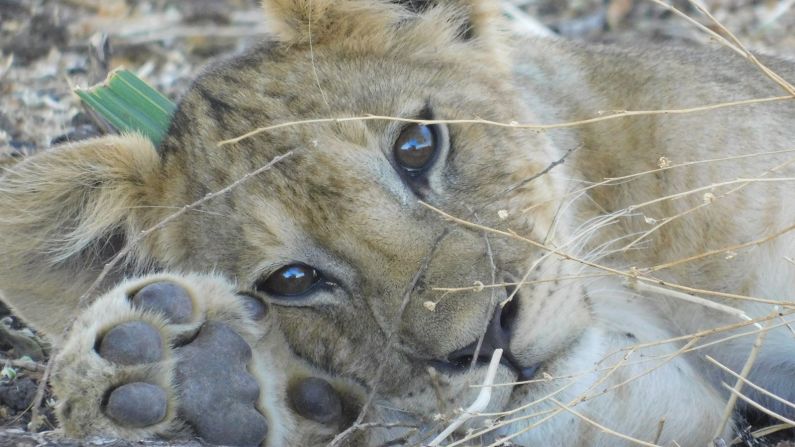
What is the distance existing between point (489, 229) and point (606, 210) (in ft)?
2.86

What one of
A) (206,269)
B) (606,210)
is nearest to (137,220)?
(206,269)

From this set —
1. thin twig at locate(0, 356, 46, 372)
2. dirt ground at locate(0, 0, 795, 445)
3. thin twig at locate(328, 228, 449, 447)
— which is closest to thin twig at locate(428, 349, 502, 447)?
thin twig at locate(328, 228, 449, 447)

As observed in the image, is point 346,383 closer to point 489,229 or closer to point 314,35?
point 489,229

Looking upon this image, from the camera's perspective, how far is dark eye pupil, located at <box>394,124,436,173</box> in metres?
3.05

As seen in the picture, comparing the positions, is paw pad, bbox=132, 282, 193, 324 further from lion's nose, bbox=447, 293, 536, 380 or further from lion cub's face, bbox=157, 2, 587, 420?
lion's nose, bbox=447, 293, 536, 380

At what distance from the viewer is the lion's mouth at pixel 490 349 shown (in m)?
2.68

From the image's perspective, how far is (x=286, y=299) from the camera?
3096 mm

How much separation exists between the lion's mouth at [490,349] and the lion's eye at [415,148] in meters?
0.50

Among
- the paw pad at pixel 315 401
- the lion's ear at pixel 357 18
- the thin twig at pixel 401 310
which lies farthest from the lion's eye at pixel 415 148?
the paw pad at pixel 315 401

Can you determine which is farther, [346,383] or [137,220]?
[137,220]

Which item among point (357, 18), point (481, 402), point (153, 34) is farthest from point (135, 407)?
point (153, 34)

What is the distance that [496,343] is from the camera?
269cm

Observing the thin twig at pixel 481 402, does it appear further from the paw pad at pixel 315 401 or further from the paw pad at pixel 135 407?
the paw pad at pixel 135 407

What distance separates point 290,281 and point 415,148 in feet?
1.63
